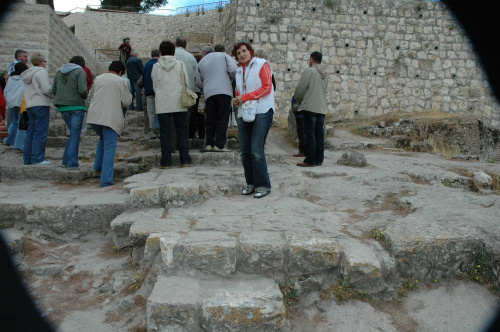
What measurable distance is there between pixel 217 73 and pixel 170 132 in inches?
45.0

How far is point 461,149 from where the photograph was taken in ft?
27.8

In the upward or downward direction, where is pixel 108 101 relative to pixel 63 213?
upward

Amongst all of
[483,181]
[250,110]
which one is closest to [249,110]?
[250,110]

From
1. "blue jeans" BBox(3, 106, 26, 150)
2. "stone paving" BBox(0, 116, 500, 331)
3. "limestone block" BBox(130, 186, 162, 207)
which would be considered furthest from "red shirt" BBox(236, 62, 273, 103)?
"blue jeans" BBox(3, 106, 26, 150)

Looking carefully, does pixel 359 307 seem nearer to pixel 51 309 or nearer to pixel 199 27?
pixel 51 309

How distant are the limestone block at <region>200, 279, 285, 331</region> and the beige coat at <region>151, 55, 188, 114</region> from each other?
331 centimetres

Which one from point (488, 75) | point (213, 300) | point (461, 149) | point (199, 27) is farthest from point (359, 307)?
point (199, 27)

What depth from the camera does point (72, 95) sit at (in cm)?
504

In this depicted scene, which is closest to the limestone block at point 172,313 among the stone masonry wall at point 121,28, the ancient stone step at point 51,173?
the ancient stone step at point 51,173

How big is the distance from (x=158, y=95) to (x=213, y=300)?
Result: 3581 millimetres

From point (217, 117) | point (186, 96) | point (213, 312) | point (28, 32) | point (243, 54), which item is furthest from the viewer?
point (28, 32)

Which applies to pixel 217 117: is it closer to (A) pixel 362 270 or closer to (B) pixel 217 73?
(B) pixel 217 73

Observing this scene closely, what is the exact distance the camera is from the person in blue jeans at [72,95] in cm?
502

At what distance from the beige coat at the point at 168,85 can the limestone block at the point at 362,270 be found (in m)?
3.30
